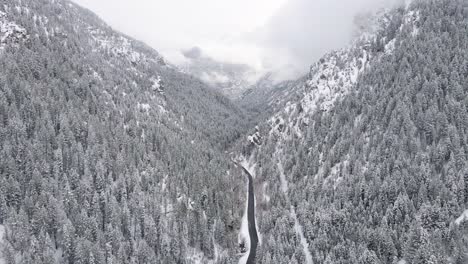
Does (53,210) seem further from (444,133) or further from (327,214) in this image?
(444,133)

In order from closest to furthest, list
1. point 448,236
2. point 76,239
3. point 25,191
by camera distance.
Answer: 1. point 448,236
2. point 76,239
3. point 25,191

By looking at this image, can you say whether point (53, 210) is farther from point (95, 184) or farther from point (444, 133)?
point (444, 133)

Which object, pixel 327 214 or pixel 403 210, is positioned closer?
pixel 403 210

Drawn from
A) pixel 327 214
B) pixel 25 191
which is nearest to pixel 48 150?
pixel 25 191

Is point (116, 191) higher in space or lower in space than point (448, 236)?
higher

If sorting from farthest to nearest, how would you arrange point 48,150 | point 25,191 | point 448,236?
Result: point 48,150 → point 25,191 → point 448,236

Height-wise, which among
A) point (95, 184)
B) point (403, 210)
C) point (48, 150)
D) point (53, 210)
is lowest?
point (403, 210)

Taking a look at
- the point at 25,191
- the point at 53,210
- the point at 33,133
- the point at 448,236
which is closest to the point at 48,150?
the point at 33,133

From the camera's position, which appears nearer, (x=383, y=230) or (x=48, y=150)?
(x=383, y=230)

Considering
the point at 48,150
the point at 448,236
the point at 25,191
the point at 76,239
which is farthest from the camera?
the point at 48,150
